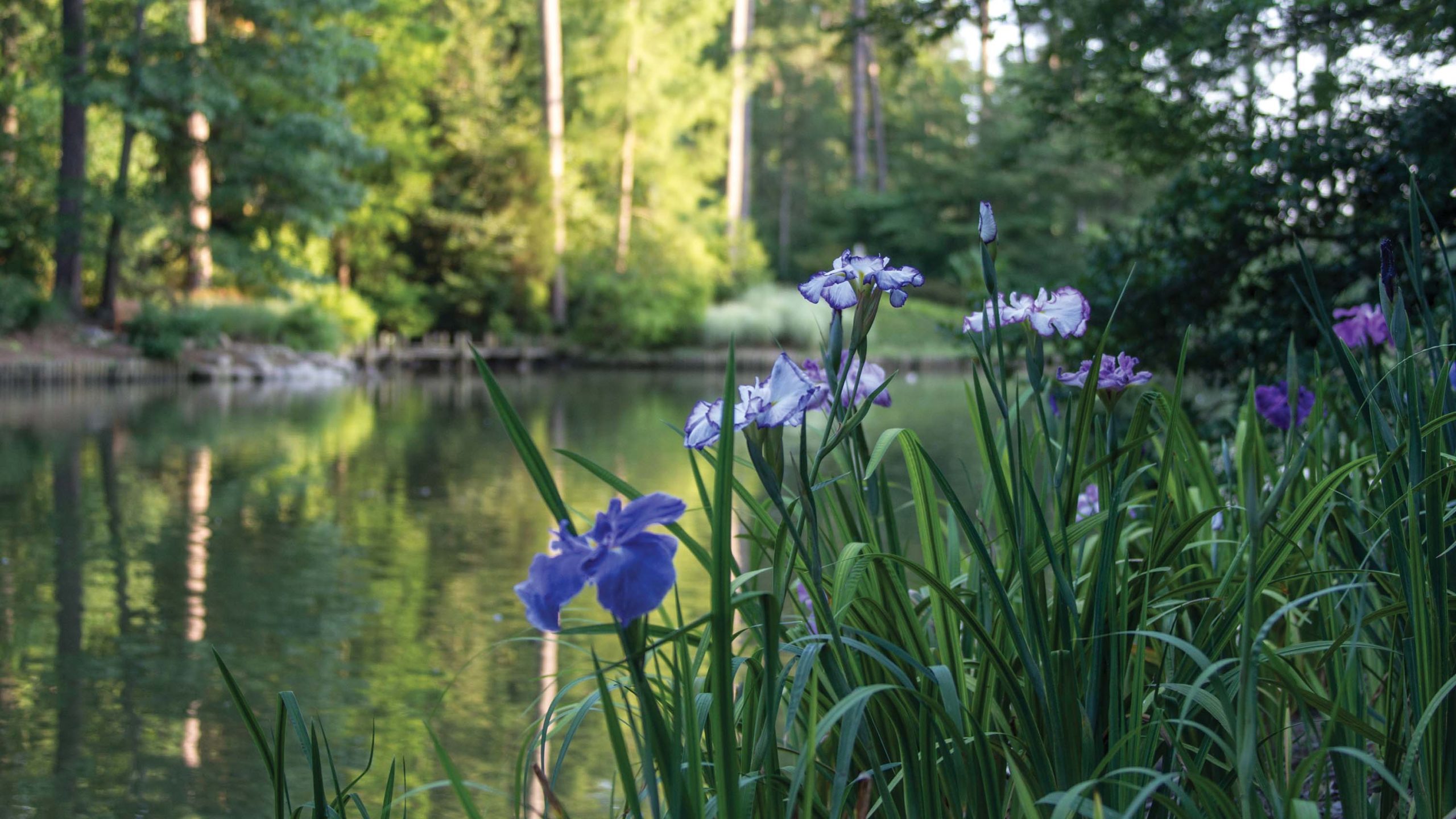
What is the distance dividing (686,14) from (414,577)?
2352 centimetres

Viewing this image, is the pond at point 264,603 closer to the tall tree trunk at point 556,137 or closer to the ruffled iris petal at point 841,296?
the ruffled iris petal at point 841,296

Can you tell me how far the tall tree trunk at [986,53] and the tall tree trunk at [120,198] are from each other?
1121 cm

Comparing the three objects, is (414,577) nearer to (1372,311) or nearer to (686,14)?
(1372,311)

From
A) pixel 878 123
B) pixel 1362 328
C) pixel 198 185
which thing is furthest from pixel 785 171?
pixel 1362 328

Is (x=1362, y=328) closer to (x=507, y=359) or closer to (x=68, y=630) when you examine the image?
(x=68, y=630)

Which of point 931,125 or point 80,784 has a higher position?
point 931,125

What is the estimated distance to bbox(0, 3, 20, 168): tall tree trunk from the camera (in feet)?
54.7

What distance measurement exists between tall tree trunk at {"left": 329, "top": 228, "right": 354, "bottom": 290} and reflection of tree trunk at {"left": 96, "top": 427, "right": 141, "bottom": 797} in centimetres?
1693

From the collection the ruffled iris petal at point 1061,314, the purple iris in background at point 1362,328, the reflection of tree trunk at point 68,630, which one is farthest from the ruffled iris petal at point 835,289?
the reflection of tree trunk at point 68,630

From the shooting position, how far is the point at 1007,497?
4.08 feet

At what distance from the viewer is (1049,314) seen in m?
1.40

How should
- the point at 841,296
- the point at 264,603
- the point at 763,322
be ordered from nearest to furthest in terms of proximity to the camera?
the point at 841,296 < the point at 264,603 < the point at 763,322

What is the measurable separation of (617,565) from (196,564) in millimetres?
4997

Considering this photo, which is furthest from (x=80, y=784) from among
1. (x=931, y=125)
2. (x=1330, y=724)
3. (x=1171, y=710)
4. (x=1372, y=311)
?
(x=931, y=125)
